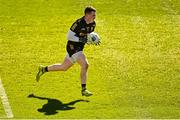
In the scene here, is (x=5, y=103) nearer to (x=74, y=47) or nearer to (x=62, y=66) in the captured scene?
(x=62, y=66)

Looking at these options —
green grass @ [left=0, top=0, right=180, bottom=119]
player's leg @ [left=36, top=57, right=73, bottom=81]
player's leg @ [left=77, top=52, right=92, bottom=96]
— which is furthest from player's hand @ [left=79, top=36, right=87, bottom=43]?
green grass @ [left=0, top=0, right=180, bottom=119]

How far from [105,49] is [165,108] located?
13.3ft

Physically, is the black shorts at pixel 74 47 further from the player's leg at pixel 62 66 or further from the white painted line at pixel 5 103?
the white painted line at pixel 5 103

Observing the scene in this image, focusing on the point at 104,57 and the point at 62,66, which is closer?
the point at 62,66

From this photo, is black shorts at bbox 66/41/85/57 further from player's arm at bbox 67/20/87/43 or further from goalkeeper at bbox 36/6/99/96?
player's arm at bbox 67/20/87/43

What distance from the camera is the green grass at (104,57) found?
50.3 feet

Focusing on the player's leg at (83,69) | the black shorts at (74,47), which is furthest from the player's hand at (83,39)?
the player's leg at (83,69)

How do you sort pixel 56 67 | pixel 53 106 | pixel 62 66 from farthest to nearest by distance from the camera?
pixel 56 67, pixel 62 66, pixel 53 106

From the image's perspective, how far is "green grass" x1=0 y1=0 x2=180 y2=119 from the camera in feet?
50.3

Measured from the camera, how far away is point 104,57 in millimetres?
18250

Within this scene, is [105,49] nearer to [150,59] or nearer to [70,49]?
[150,59]

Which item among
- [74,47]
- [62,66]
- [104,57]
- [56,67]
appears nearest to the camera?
[74,47]

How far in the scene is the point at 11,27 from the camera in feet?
66.4

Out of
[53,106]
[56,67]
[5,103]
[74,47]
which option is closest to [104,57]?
[56,67]
